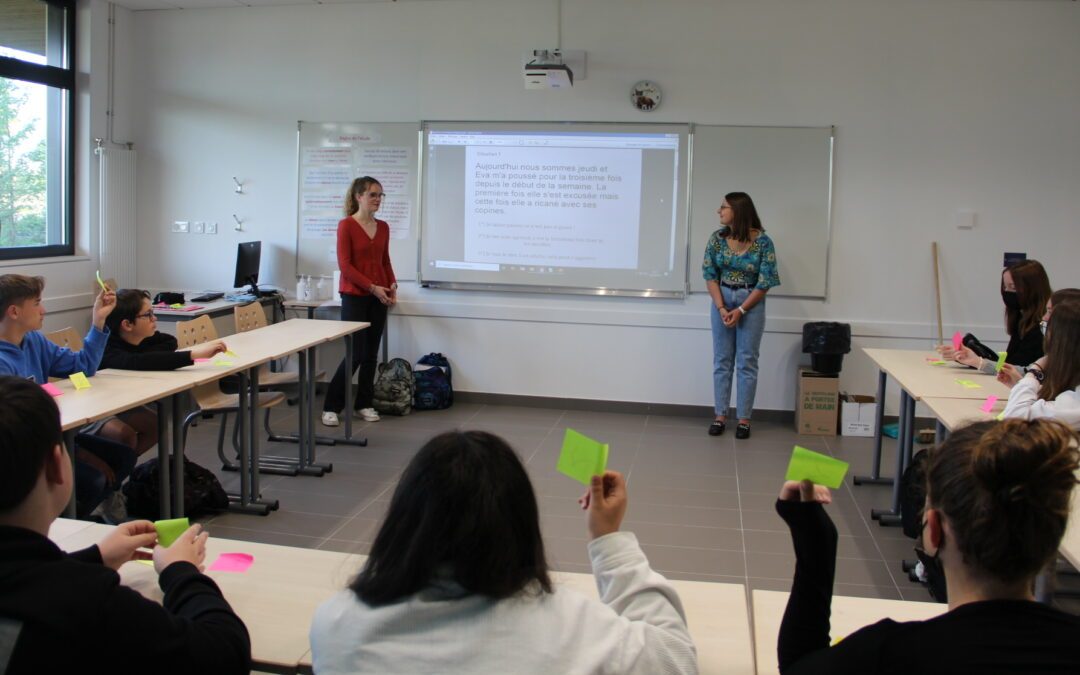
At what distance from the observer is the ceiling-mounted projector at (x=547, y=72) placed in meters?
5.88

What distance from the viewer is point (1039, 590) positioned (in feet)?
7.89

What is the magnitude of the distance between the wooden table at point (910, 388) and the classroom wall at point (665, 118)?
1.40 metres

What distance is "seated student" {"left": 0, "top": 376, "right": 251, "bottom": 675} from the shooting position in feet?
3.86

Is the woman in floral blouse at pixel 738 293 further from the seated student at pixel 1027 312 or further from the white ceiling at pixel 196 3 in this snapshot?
the white ceiling at pixel 196 3

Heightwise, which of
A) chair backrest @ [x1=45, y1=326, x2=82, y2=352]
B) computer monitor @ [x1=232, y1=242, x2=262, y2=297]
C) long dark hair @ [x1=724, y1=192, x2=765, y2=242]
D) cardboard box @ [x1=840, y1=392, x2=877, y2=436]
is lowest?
cardboard box @ [x1=840, y1=392, x2=877, y2=436]

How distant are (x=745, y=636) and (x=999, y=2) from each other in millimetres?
5494

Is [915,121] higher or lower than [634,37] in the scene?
lower

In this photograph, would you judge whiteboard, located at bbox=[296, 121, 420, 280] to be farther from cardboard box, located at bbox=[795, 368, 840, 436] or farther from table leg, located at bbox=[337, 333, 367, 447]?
cardboard box, located at bbox=[795, 368, 840, 436]

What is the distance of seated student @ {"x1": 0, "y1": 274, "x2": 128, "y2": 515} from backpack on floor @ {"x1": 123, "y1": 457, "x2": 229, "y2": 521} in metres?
0.28

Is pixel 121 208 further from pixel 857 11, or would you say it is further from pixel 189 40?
pixel 857 11

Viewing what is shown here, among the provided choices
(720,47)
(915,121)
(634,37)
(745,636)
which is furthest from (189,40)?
(745,636)

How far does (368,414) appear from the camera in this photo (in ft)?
20.4

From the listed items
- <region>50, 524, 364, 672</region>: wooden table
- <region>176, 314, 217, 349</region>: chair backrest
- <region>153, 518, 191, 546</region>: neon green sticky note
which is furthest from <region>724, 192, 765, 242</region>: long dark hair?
<region>153, 518, 191, 546</region>: neon green sticky note

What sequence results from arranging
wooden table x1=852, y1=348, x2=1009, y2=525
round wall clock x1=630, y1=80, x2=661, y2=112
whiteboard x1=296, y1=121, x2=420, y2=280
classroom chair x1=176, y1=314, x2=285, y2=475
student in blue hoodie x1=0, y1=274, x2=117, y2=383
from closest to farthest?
student in blue hoodie x1=0, y1=274, x2=117, y2=383 → wooden table x1=852, y1=348, x2=1009, y2=525 → classroom chair x1=176, y1=314, x2=285, y2=475 → round wall clock x1=630, y1=80, x2=661, y2=112 → whiteboard x1=296, y1=121, x2=420, y2=280
